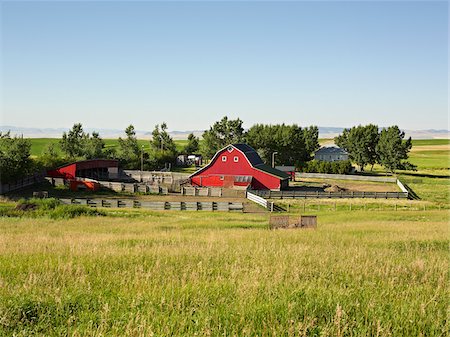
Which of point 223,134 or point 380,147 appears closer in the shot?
point 380,147

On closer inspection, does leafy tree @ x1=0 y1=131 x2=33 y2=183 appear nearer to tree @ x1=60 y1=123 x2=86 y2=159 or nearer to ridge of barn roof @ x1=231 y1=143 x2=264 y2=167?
ridge of barn roof @ x1=231 y1=143 x2=264 y2=167

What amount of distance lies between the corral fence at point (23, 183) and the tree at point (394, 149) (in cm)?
7286

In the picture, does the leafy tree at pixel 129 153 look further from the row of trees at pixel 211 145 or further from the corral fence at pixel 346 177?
the corral fence at pixel 346 177

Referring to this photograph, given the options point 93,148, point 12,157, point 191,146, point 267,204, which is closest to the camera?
point 267,204

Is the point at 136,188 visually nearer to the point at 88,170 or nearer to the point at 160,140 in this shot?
the point at 88,170

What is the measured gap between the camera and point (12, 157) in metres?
52.4

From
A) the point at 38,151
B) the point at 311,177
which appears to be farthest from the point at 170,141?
the point at 38,151

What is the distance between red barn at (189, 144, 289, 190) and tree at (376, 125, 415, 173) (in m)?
42.3

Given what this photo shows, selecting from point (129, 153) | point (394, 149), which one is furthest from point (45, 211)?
point (394, 149)

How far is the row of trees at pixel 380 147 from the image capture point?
95.1 metres

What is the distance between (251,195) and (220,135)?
54154 mm

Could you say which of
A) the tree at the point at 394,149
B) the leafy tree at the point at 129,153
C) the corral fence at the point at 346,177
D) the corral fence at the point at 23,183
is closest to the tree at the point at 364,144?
the tree at the point at 394,149

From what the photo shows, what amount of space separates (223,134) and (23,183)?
2240 inches

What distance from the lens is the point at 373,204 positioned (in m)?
47.6
